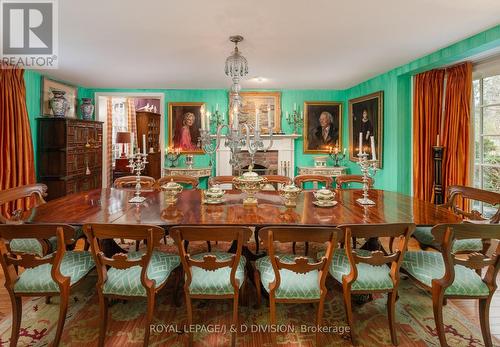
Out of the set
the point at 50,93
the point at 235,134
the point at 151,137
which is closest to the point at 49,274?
the point at 235,134

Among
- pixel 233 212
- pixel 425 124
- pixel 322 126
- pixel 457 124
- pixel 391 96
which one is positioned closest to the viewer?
pixel 233 212

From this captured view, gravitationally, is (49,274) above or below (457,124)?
below

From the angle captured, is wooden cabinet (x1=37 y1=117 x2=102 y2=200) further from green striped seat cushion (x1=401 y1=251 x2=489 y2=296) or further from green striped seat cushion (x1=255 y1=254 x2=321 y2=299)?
green striped seat cushion (x1=401 y1=251 x2=489 y2=296)

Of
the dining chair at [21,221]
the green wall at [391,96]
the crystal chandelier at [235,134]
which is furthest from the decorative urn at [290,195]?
the green wall at [391,96]

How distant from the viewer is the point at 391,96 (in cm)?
466

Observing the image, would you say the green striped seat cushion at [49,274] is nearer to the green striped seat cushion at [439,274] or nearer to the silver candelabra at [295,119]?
the green striped seat cushion at [439,274]

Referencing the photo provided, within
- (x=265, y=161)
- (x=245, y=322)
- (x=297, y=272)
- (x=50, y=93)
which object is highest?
(x=50, y=93)

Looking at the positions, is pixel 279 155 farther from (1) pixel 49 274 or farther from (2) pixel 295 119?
(1) pixel 49 274

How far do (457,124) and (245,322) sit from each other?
12.3 feet

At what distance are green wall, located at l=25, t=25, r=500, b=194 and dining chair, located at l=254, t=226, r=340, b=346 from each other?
275cm

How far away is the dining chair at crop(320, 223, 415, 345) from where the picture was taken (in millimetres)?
1729

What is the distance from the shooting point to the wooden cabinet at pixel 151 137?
725 centimetres

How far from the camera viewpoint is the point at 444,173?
166 inches

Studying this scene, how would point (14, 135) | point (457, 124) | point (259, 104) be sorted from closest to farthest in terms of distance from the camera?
point (457, 124), point (14, 135), point (259, 104)
